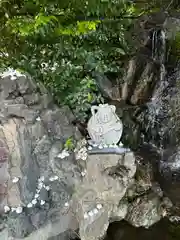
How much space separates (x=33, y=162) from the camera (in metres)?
2.86

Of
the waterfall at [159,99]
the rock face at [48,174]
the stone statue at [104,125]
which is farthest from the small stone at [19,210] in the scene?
the waterfall at [159,99]

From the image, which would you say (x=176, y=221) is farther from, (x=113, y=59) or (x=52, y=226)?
(x=113, y=59)

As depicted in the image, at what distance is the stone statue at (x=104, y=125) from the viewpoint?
302 centimetres

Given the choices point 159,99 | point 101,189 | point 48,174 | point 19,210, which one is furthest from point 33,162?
point 159,99

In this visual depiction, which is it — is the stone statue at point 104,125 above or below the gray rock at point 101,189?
above

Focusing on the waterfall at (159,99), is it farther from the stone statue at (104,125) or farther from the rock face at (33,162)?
the rock face at (33,162)

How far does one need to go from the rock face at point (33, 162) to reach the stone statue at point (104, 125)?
0.18 meters

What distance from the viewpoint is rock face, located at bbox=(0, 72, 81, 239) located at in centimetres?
266

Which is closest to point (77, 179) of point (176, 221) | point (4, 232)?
point (4, 232)

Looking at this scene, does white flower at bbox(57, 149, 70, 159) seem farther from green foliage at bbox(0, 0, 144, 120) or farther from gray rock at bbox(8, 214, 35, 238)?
gray rock at bbox(8, 214, 35, 238)

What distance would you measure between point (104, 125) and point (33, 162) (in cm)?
76

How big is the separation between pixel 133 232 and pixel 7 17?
2.71 meters

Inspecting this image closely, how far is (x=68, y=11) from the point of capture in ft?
11.7

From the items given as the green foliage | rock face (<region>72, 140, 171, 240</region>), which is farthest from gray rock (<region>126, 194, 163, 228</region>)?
the green foliage
